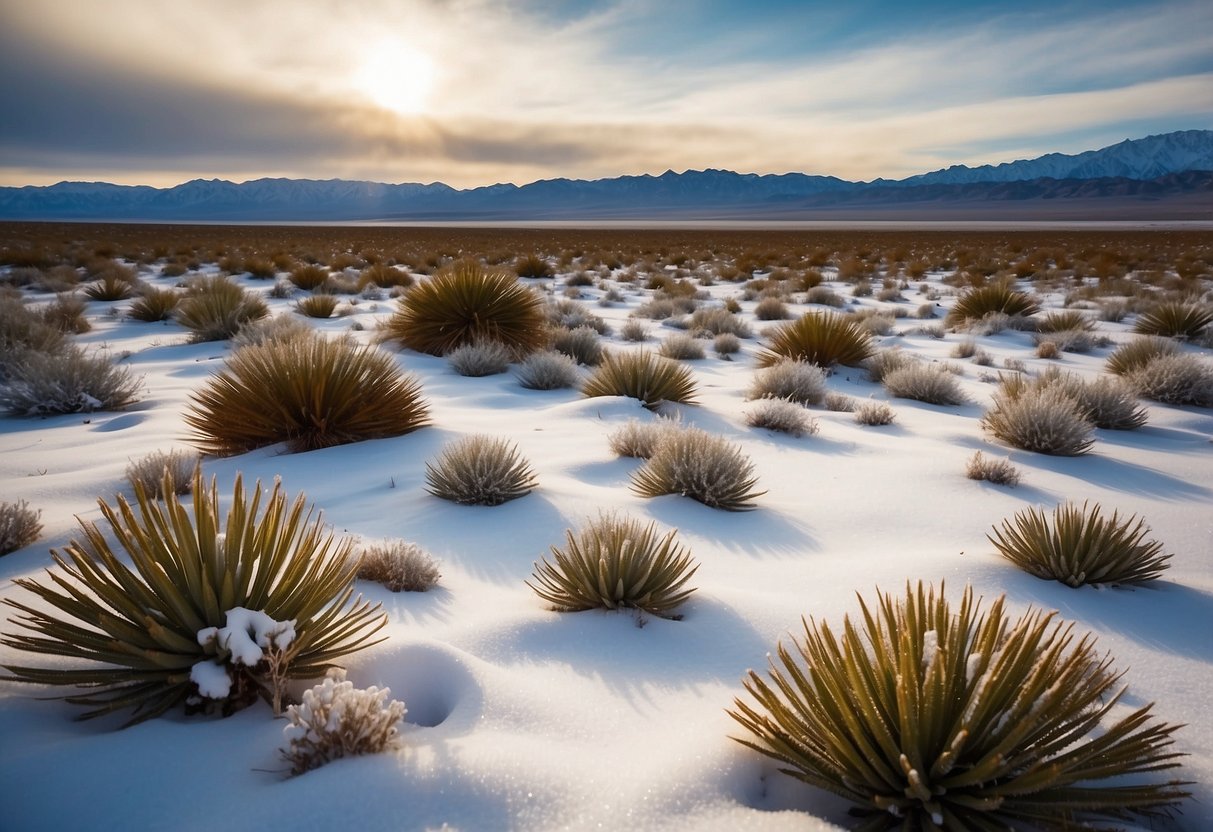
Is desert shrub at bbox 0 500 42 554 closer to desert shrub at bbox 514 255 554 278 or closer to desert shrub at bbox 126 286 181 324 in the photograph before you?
desert shrub at bbox 126 286 181 324

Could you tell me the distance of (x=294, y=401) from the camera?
5.05 metres

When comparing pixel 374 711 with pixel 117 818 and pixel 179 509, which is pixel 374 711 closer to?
pixel 117 818

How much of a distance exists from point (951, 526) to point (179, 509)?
13.0ft

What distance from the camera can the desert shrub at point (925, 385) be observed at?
23.9ft

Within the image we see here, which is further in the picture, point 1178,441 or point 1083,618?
point 1178,441

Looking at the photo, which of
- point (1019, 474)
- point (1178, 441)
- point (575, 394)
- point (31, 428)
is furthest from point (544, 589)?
point (1178, 441)

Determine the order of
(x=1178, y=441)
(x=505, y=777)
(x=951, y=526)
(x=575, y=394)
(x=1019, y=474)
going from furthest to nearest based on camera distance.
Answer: (x=575, y=394)
(x=1178, y=441)
(x=1019, y=474)
(x=951, y=526)
(x=505, y=777)

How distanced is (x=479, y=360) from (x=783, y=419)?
11.8ft

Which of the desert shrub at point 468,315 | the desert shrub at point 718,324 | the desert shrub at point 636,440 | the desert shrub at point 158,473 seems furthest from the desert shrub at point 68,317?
the desert shrub at point 718,324

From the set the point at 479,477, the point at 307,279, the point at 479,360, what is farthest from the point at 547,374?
the point at 307,279

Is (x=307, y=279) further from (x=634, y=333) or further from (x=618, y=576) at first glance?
(x=618, y=576)

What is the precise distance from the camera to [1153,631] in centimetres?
299

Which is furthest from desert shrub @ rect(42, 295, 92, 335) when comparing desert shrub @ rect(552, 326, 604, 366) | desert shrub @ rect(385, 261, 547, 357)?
desert shrub @ rect(552, 326, 604, 366)

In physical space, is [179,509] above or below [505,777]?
above
